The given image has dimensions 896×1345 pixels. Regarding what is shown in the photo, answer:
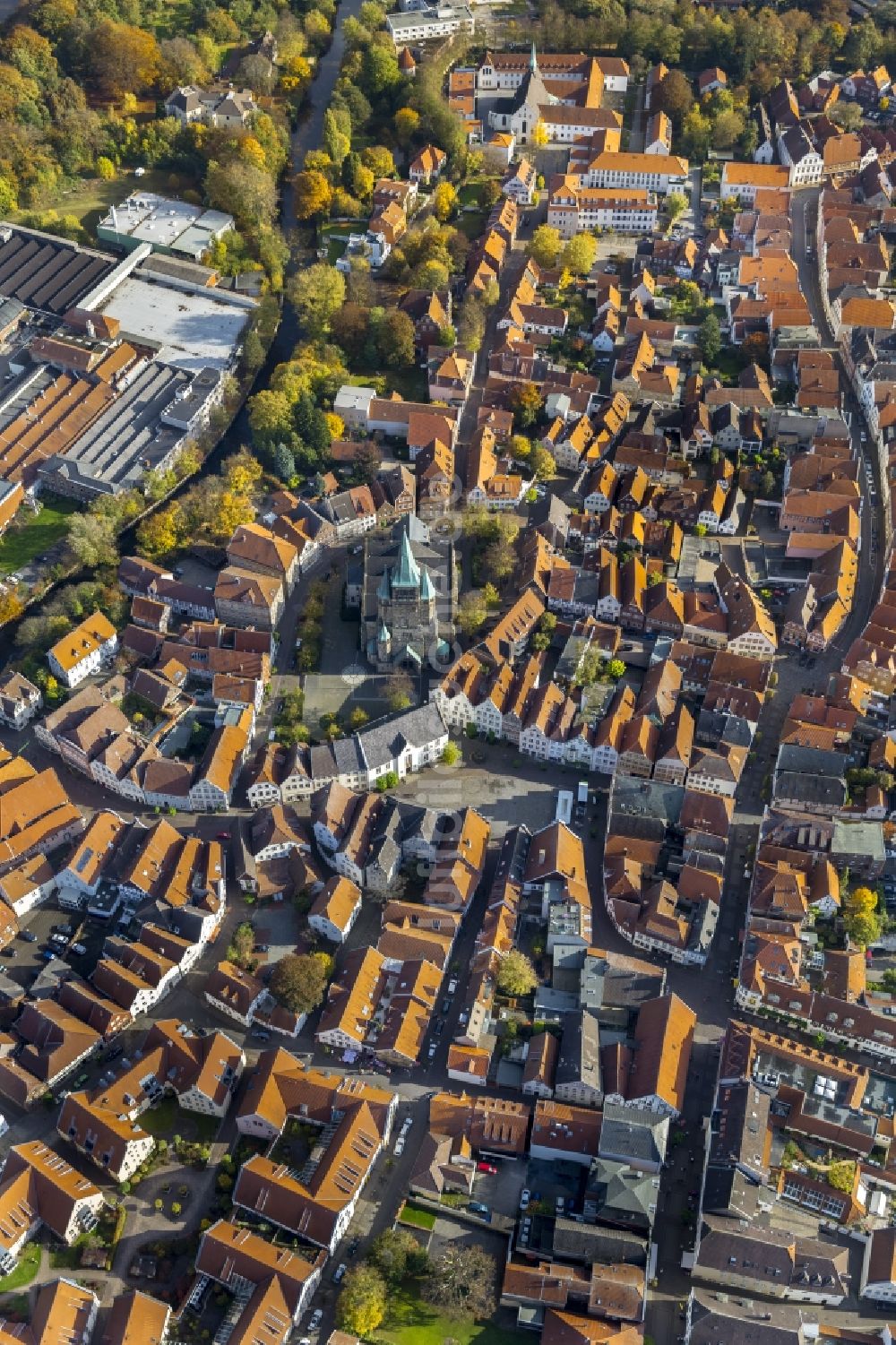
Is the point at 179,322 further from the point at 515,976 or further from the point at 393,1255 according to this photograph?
the point at 393,1255

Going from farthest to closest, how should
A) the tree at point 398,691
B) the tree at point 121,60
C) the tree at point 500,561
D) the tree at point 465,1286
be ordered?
the tree at point 121,60, the tree at point 500,561, the tree at point 398,691, the tree at point 465,1286

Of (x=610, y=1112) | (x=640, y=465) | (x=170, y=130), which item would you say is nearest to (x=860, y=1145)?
(x=610, y=1112)

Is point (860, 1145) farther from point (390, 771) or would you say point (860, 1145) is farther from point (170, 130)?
point (170, 130)

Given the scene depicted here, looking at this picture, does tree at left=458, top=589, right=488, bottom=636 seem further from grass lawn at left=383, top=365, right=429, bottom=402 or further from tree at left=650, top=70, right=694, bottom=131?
tree at left=650, top=70, right=694, bottom=131

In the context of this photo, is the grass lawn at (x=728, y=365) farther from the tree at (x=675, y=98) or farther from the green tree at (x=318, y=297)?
the tree at (x=675, y=98)

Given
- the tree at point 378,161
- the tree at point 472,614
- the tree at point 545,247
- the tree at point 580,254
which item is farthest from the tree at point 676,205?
the tree at point 472,614

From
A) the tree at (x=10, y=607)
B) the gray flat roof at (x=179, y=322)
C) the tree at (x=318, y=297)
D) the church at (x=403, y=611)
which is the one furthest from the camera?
the gray flat roof at (x=179, y=322)

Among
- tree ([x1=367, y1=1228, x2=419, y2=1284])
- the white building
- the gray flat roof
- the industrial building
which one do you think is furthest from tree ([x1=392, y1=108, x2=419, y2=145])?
tree ([x1=367, y1=1228, x2=419, y2=1284])
